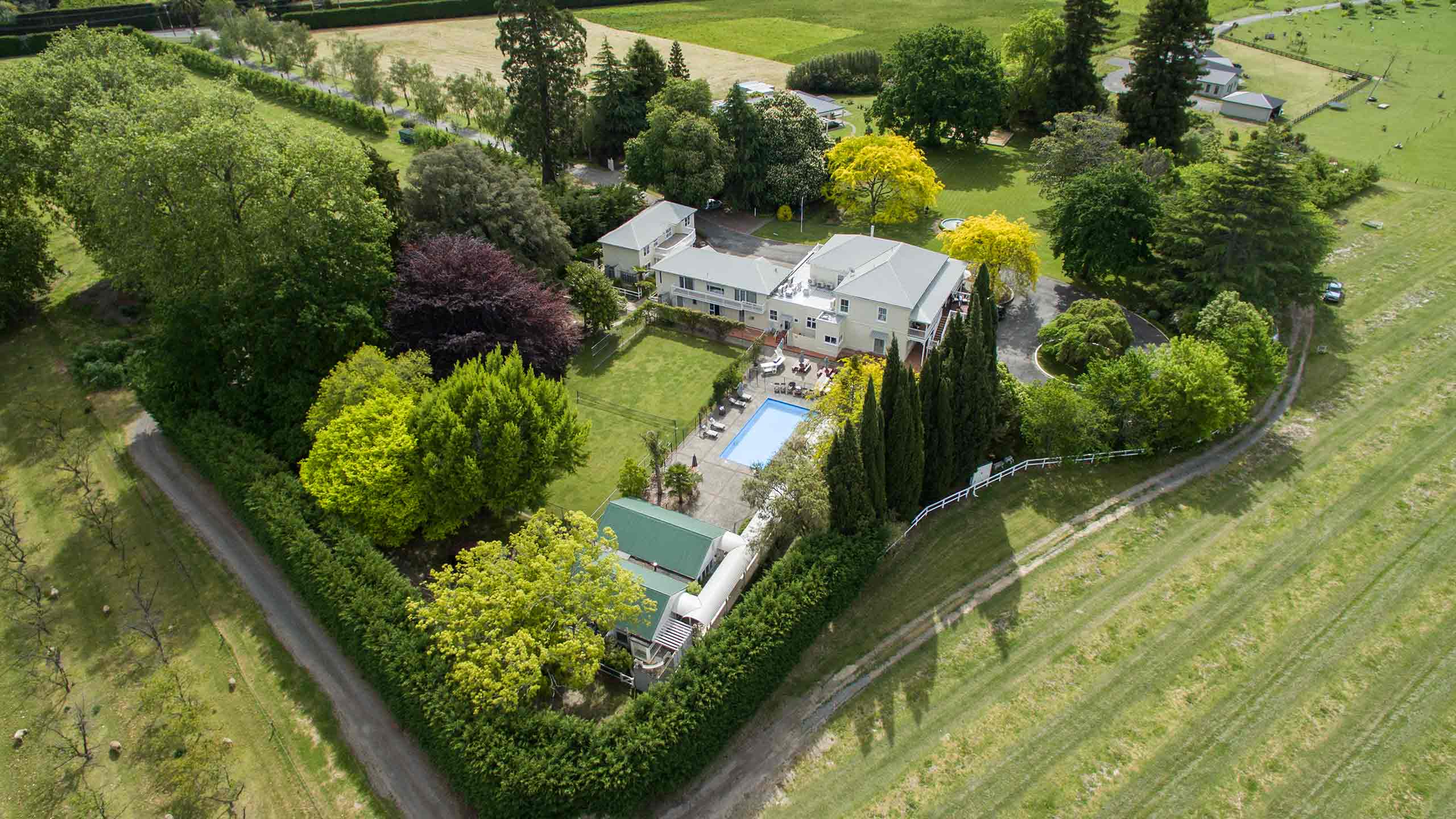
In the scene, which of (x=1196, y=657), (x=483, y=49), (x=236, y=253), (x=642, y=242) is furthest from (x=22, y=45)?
(x=1196, y=657)

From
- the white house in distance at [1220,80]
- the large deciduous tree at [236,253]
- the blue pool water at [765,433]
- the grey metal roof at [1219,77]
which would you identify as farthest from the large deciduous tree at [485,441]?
the grey metal roof at [1219,77]

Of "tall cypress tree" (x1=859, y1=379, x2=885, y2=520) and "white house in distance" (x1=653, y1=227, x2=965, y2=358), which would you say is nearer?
"tall cypress tree" (x1=859, y1=379, x2=885, y2=520)

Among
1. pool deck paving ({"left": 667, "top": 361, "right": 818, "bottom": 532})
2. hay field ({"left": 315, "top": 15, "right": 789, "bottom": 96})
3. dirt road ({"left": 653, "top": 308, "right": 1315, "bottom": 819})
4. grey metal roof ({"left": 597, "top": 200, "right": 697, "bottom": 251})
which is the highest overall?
hay field ({"left": 315, "top": 15, "right": 789, "bottom": 96})

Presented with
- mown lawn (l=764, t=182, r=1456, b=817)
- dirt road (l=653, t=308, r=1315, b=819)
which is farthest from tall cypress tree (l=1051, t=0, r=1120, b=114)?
dirt road (l=653, t=308, r=1315, b=819)

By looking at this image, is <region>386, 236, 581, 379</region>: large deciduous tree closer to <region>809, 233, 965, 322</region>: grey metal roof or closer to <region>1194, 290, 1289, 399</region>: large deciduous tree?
<region>809, 233, 965, 322</region>: grey metal roof

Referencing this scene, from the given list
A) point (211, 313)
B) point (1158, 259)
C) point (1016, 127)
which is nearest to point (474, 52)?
point (1016, 127)

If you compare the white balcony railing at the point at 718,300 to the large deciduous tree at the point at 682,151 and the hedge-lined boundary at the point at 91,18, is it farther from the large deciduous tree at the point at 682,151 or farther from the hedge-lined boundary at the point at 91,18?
the hedge-lined boundary at the point at 91,18

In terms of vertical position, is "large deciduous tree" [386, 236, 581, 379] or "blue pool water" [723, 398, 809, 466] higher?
"large deciduous tree" [386, 236, 581, 379]

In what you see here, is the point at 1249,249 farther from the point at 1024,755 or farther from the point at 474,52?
the point at 474,52
